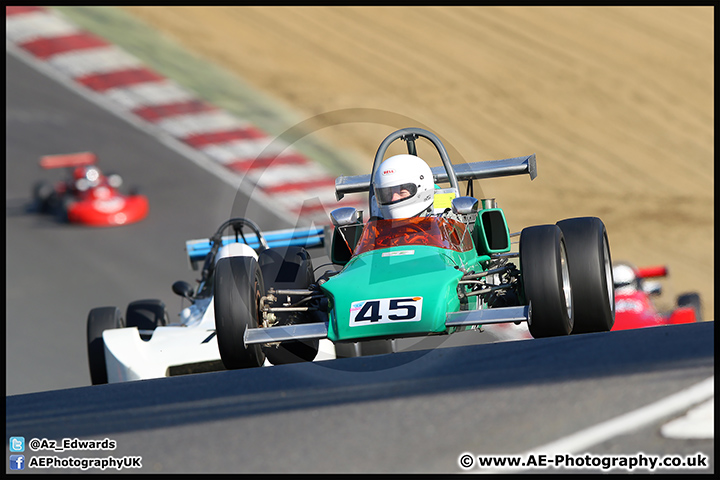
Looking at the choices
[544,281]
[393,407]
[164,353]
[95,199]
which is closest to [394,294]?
[544,281]

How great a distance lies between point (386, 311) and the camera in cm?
622

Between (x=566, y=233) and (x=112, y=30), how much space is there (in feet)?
54.4

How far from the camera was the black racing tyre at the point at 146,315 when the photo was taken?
1025 cm

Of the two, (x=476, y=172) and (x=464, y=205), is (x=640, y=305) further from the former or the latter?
(x=464, y=205)

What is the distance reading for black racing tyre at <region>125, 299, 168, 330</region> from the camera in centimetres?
1025

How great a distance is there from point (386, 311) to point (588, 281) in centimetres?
152

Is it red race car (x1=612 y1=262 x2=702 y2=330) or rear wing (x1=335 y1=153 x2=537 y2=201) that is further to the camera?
red race car (x1=612 y1=262 x2=702 y2=330)

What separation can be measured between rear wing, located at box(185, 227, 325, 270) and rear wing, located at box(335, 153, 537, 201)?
5.75 ft

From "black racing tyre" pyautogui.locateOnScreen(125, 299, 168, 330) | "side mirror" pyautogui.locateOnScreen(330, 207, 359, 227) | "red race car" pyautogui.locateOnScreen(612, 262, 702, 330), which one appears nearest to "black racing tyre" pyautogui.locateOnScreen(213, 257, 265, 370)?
"side mirror" pyautogui.locateOnScreen(330, 207, 359, 227)

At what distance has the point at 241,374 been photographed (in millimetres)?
6348

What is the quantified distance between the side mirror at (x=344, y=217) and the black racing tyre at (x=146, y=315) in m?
3.41

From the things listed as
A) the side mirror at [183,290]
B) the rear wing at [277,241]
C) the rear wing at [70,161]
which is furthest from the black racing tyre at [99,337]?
the rear wing at [70,161]

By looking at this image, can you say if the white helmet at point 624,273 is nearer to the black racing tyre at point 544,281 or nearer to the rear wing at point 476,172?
the rear wing at point 476,172

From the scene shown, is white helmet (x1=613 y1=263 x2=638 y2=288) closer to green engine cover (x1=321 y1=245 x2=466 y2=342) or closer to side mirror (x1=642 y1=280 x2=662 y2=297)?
side mirror (x1=642 y1=280 x2=662 y2=297)
